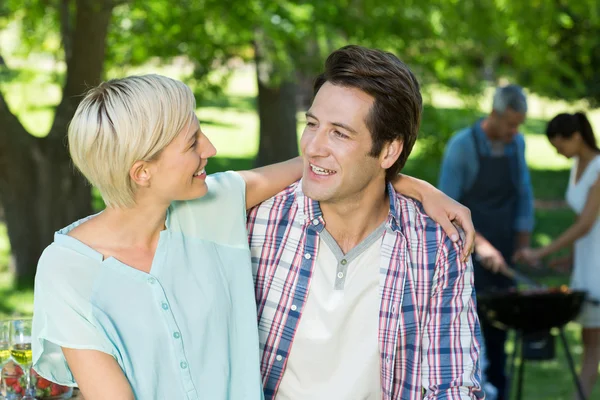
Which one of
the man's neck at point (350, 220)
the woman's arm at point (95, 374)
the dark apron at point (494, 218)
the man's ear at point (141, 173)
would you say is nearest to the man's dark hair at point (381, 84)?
the man's neck at point (350, 220)

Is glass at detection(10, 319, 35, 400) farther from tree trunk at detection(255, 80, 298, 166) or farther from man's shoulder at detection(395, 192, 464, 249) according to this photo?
tree trunk at detection(255, 80, 298, 166)

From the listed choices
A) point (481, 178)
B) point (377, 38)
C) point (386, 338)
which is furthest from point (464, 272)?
point (377, 38)

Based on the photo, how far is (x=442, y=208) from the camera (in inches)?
111

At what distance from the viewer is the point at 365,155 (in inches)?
108

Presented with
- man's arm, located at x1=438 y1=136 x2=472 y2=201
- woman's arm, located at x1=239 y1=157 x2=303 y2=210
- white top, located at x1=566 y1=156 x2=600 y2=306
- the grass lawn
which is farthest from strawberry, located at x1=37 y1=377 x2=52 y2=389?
the grass lawn

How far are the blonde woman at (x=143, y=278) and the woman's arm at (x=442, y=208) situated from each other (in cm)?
66

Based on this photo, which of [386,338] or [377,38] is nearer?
[386,338]

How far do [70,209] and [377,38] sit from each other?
11.9 ft

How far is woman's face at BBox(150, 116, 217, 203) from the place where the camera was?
229cm

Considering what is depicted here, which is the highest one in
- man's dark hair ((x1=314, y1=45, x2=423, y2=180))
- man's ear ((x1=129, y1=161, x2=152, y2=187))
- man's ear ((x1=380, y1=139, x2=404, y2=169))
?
man's dark hair ((x1=314, y1=45, x2=423, y2=180))

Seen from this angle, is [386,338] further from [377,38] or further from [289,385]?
[377,38]

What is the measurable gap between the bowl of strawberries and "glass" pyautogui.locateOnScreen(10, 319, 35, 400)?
13 millimetres

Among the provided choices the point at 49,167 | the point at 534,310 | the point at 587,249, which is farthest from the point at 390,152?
the point at 49,167

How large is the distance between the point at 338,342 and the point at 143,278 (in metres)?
0.66
